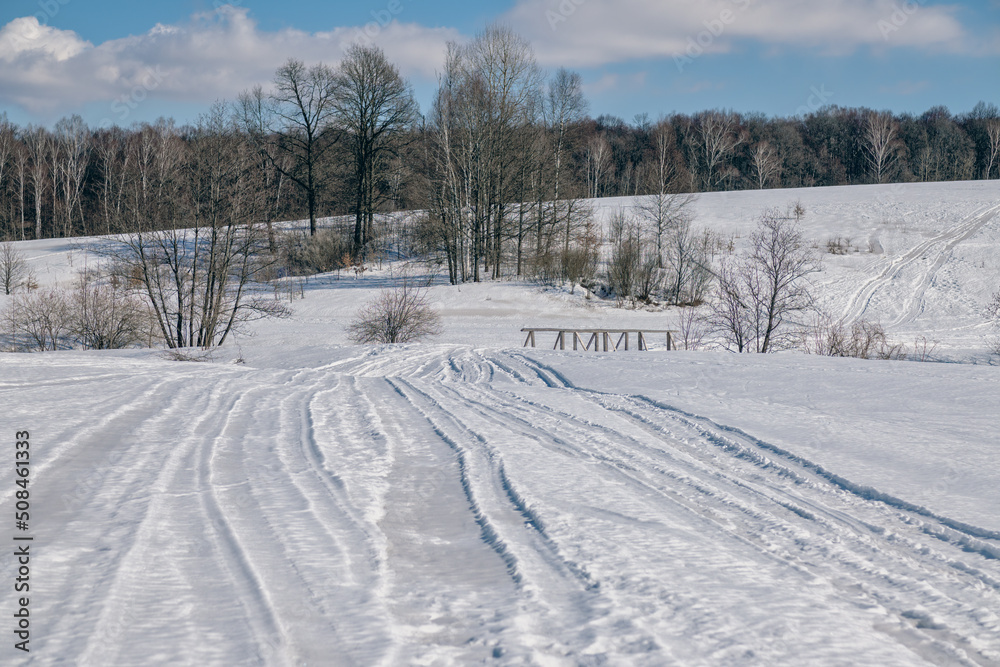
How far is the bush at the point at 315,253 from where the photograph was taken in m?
41.8

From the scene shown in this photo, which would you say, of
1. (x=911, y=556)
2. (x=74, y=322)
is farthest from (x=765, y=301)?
(x=74, y=322)

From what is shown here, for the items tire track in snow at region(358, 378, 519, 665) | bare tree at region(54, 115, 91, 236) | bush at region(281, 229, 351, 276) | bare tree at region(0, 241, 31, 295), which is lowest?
tire track in snow at region(358, 378, 519, 665)

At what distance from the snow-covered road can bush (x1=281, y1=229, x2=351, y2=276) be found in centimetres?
3443

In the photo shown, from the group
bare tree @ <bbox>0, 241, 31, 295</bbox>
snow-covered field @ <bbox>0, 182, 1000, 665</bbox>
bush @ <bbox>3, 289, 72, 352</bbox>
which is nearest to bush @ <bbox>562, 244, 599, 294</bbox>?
bush @ <bbox>3, 289, 72, 352</bbox>

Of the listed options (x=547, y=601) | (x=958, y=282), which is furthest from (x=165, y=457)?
(x=958, y=282)

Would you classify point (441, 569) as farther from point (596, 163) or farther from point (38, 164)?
point (38, 164)

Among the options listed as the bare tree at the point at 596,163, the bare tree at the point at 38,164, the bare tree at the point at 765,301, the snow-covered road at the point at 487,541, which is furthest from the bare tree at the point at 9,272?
the bare tree at the point at 596,163

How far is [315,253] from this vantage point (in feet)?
137

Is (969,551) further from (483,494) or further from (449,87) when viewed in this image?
(449,87)

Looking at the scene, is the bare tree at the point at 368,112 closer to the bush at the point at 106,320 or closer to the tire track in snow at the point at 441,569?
the bush at the point at 106,320

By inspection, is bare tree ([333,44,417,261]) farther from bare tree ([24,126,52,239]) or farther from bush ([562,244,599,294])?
bare tree ([24,126,52,239])

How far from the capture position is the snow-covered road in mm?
3076

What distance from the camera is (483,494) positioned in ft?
17.1

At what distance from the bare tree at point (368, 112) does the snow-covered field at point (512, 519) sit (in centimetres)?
3354
